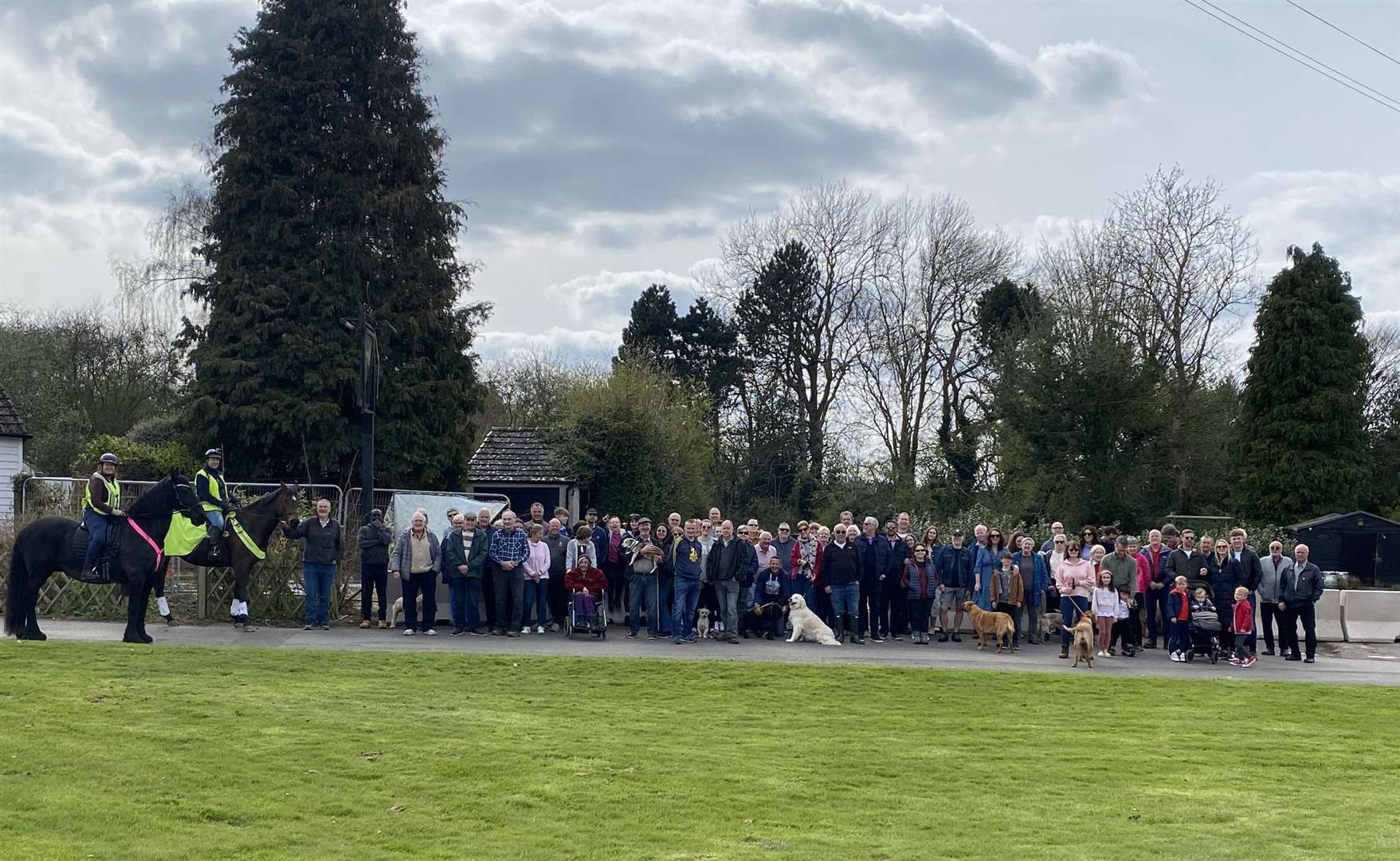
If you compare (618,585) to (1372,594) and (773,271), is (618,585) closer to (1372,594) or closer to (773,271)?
(1372,594)

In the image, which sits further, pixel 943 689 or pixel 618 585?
pixel 618 585

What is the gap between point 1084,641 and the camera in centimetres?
1855

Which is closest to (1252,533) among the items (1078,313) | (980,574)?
(1078,313)

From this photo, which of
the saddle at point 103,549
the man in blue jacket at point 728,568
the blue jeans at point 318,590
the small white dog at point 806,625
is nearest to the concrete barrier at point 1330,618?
the small white dog at point 806,625

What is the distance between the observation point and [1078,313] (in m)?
41.5

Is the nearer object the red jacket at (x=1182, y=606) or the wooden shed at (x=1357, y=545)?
the red jacket at (x=1182, y=606)

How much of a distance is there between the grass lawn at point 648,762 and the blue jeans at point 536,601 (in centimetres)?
392

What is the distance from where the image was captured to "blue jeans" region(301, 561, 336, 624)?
19.7 meters

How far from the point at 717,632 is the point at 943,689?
18.1 ft

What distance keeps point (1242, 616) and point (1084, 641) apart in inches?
124

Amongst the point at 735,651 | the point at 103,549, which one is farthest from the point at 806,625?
the point at 103,549

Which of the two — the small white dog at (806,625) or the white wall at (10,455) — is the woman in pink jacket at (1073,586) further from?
the white wall at (10,455)

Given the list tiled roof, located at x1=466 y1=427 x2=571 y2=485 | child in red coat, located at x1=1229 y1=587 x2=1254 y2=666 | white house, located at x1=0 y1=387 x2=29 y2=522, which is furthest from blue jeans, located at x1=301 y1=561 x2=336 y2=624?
white house, located at x1=0 y1=387 x2=29 y2=522

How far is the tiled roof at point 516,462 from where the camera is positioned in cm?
3881
